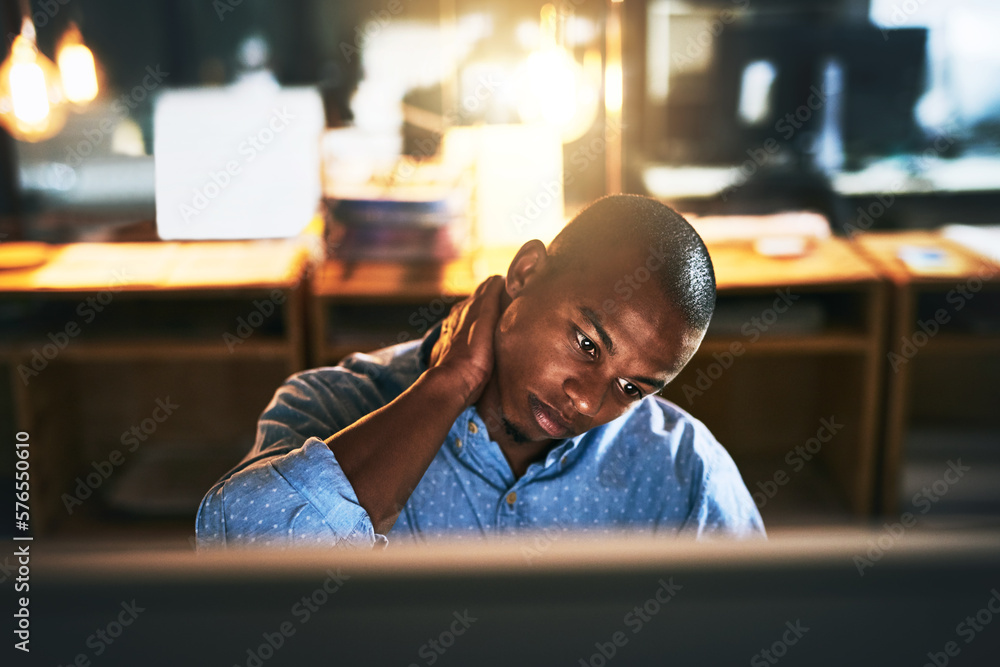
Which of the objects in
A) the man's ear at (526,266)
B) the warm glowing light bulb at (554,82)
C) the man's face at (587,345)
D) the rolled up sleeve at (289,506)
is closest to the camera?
the rolled up sleeve at (289,506)

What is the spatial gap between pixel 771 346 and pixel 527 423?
1564 mm

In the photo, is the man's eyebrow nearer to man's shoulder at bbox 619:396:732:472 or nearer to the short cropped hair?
the short cropped hair

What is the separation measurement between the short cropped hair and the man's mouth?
173mm

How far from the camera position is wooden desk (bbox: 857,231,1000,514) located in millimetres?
2498

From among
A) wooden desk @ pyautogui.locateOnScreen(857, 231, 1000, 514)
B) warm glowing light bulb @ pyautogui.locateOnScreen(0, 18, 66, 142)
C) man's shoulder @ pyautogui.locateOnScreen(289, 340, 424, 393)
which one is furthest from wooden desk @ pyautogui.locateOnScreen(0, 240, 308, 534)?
wooden desk @ pyautogui.locateOnScreen(857, 231, 1000, 514)

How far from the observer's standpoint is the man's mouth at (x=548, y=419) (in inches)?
42.4

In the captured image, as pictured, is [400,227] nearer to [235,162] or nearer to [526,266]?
[235,162]

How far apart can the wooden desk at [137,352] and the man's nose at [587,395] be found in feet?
5.12

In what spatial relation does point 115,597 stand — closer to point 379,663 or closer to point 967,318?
point 379,663

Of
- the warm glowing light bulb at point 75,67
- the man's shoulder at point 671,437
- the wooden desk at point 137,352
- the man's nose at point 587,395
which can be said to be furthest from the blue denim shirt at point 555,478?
the warm glowing light bulb at point 75,67

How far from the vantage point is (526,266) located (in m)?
1.15

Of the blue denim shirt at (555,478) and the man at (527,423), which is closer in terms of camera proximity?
the man at (527,423)

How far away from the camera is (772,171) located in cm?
306

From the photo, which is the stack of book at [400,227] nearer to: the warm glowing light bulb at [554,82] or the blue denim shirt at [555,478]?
the warm glowing light bulb at [554,82]
